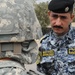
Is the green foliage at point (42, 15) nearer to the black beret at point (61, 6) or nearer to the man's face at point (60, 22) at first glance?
the black beret at point (61, 6)

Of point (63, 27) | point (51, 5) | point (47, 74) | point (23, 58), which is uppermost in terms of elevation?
point (51, 5)

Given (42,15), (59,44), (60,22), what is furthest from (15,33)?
(42,15)

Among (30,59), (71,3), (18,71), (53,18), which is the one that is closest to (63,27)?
(53,18)

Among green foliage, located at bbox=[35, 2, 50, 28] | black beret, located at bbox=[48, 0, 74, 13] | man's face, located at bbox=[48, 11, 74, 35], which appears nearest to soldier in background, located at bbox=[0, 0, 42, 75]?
man's face, located at bbox=[48, 11, 74, 35]

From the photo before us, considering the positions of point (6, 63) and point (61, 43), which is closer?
point (6, 63)

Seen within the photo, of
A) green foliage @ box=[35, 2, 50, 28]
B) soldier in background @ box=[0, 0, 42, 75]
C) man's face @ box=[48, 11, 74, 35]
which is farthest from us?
green foliage @ box=[35, 2, 50, 28]

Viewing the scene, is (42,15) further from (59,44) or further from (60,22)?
(60,22)

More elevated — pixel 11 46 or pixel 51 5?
pixel 51 5

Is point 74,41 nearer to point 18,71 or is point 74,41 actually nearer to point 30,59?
point 30,59

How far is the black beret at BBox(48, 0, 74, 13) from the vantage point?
3.12 m

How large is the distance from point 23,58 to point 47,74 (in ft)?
2.96

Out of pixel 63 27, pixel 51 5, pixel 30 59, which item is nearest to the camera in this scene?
pixel 30 59

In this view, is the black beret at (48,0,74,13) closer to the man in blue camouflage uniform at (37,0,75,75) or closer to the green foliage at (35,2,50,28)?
the man in blue camouflage uniform at (37,0,75,75)

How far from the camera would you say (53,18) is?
3.07m
